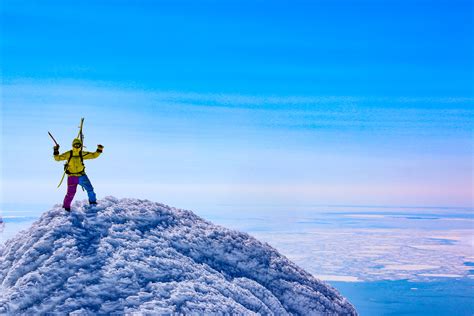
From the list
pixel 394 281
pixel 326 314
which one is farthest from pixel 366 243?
pixel 326 314

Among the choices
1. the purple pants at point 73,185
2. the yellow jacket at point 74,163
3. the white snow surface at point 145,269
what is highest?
the yellow jacket at point 74,163

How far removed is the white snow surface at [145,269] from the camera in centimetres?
878

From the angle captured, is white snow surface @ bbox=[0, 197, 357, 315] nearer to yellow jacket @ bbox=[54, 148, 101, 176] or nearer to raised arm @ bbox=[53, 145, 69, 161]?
yellow jacket @ bbox=[54, 148, 101, 176]

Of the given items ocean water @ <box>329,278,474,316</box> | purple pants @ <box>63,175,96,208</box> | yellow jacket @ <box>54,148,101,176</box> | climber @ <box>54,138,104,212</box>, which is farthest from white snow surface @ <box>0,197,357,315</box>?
ocean water @ <box>329,278,474,316</box>

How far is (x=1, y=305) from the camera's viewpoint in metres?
8.71

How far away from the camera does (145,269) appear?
9.33 m

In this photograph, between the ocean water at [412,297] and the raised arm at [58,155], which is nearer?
the raised arm at [58,155]

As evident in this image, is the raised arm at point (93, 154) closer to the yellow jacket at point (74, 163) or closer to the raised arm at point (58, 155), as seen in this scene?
the yellow jacket at point (74, 163)

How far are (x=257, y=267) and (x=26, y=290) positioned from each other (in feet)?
15.0

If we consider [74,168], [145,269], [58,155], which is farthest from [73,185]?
[145,269]

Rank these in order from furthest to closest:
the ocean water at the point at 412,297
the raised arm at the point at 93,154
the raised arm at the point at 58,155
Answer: the ocean water at the point at 412,297 → the raised arm at the point at 93,154 → the raised arm at the point at 58,155

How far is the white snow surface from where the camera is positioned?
28.8ft

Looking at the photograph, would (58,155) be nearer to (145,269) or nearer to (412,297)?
(145,269)

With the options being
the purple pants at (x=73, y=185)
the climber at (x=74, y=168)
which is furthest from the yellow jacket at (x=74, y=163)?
the purple pants at (x=73, y=185)
